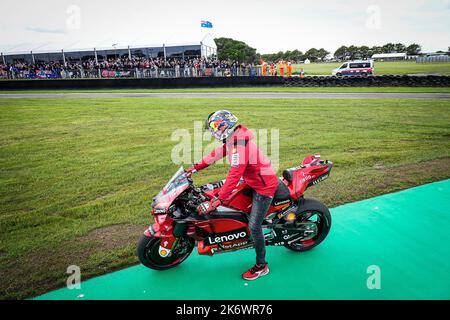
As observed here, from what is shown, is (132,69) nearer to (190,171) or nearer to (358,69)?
(358,69)

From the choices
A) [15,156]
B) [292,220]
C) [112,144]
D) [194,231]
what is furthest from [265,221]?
[15,156]

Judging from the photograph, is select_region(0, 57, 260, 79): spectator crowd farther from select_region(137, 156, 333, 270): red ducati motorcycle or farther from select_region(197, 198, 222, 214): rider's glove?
select_region(197, 198, 222, 214): rider's glove

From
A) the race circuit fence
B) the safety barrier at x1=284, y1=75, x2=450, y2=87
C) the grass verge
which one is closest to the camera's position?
the grass verge

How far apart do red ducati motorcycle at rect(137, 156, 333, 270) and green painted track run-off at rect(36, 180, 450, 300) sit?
0.86ft

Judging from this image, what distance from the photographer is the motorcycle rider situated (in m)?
3.69

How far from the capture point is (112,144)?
412 inches

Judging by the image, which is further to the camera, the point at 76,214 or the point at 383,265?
the point at 76,214

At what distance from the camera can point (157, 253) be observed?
4.18 m

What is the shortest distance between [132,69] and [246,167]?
30661 millimetres

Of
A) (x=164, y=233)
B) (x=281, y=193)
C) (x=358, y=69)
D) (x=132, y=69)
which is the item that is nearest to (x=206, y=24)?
(x=132, y=69)

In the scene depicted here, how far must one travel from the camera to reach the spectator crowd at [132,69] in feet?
97.8

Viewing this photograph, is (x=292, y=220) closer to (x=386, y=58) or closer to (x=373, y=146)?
(x=373, y=146)

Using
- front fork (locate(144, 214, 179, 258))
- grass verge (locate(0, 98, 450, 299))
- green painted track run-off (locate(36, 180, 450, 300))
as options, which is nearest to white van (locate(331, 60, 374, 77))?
grass verge (locate(0, 98, 450, 299))

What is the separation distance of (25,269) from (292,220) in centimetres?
371
